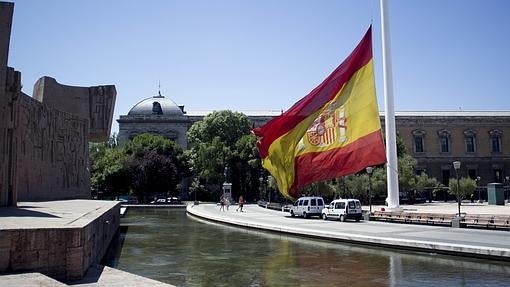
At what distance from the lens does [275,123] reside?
27375 millimetres

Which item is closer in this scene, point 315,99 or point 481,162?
point 315,99

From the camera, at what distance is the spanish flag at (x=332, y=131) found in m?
24.0

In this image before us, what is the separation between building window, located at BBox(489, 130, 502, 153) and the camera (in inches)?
3967

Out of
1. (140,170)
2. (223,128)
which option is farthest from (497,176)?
(140,170)

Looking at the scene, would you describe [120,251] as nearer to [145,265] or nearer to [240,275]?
[145,265]

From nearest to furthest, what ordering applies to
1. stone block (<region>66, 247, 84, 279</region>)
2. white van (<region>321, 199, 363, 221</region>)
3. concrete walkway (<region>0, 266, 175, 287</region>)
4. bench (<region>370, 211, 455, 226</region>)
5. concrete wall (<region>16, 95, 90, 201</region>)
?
concrete walkway (<region>0, 266, 175, 287</region>) < stone block (<region>66, 247, 84, 279</region>) < concrete wall (<region>16, 95, 90, 201</region>) < bench (<region>370, 211, 455, 226</region>) < white van (<region>321, 199, 363, 221</region>)

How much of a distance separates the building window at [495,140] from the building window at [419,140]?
1421 centimetres

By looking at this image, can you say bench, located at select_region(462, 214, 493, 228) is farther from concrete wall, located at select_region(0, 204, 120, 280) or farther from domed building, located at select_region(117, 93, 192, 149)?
domed building, located at select_region(117, 93, 192, 149)

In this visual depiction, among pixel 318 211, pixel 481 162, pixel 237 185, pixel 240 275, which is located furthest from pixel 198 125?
pixel 240 275

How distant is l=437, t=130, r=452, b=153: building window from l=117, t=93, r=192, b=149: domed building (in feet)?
168

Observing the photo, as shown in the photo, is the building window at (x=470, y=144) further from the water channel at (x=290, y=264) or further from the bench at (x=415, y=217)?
the water channel at (x=290, y=264)

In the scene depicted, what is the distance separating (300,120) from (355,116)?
3.14 m

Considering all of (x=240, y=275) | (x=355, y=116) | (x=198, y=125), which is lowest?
(x=240, y=275)

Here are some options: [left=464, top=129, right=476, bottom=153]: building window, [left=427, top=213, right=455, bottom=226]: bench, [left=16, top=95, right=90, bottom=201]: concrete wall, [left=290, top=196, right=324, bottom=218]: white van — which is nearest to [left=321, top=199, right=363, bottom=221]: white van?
[left=290, top=196, right=324, bottom=218]: white van
